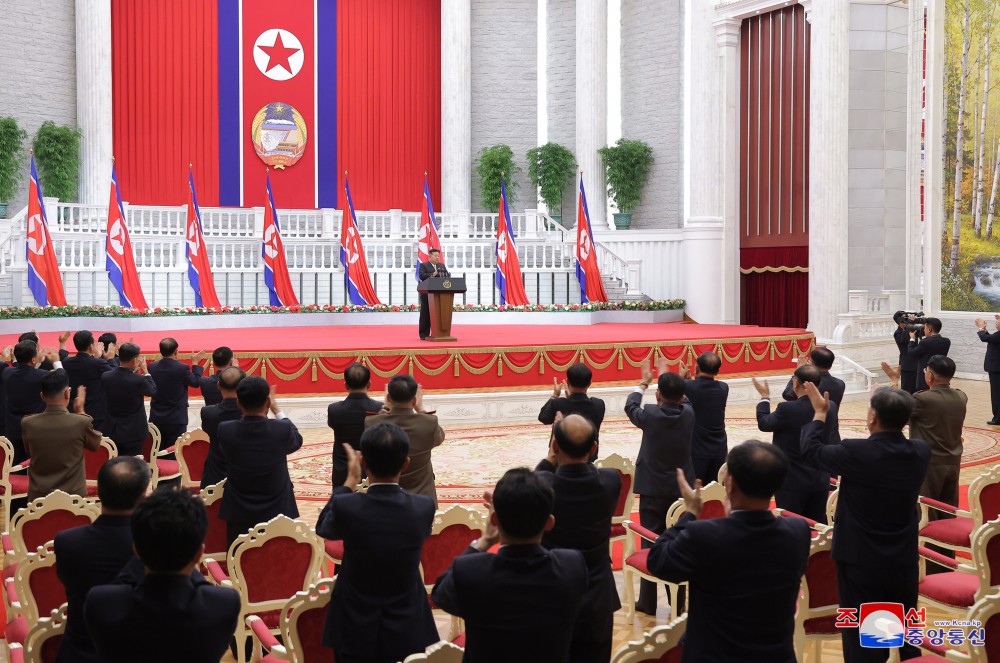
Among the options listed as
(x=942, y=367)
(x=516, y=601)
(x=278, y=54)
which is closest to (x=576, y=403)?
(x=942, y=367)

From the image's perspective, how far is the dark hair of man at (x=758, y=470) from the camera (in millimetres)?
2736

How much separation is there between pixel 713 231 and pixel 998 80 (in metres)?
6.62

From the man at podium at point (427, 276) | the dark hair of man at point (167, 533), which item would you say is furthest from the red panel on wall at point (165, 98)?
the dark hair of man at point (167, 533)

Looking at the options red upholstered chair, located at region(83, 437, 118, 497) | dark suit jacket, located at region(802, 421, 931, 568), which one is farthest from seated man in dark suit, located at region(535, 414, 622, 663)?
red upholstered chair, located at region(83, 437, 118, 497)

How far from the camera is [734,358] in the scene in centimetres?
1504

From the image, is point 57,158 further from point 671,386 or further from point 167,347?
point 671,386

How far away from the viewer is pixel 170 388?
7.59 meters

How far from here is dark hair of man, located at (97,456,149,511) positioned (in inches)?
119

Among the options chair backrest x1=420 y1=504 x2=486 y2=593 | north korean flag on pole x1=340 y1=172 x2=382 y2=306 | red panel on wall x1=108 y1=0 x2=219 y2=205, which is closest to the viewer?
chair backrest x1=420 y1=504 x2=486 y2=593

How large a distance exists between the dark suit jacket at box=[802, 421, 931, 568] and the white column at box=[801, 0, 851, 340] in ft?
47.6

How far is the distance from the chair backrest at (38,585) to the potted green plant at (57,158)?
17721 millimetres

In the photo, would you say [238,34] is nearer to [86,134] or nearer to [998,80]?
[86,134]

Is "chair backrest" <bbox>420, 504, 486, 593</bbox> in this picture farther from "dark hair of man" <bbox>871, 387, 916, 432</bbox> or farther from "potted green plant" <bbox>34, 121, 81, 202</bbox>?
"potted green plant" <bbox>34, 121, 81, 202</bbox>

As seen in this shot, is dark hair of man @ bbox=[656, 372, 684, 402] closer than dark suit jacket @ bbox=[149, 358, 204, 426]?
Yes
